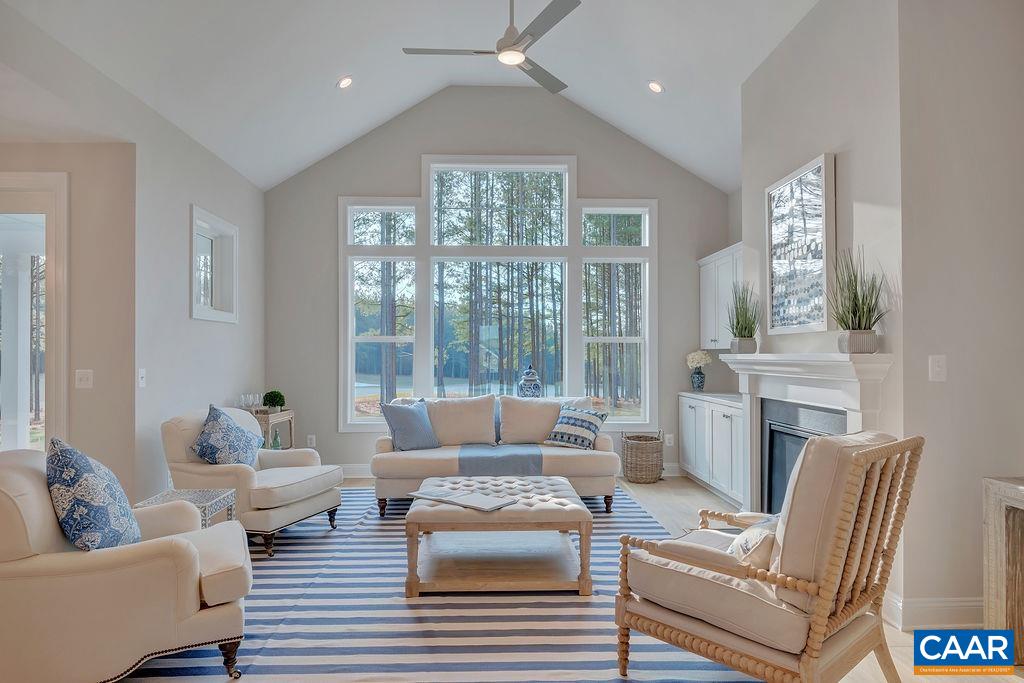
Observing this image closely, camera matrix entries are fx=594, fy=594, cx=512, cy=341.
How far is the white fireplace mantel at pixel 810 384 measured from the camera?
277 cm

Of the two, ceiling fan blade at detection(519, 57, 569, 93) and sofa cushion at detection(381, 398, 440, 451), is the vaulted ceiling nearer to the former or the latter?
ceiling fan blade at detection(519, 57, 569, 93)

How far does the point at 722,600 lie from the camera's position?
1.99 m

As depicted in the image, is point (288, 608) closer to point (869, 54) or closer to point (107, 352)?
point (107, 352)

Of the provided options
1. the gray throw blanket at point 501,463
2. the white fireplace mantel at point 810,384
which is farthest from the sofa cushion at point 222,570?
the white fireplace mantel at point 810,384

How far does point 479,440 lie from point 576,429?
84cm

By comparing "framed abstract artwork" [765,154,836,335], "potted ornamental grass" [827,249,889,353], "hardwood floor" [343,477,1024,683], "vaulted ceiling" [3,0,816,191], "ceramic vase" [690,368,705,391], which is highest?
"vaulted ceiling" [3,0,816,191]

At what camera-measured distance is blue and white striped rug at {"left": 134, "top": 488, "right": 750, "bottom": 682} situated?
2.33 meters

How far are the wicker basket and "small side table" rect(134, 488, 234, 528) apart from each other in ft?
11.9

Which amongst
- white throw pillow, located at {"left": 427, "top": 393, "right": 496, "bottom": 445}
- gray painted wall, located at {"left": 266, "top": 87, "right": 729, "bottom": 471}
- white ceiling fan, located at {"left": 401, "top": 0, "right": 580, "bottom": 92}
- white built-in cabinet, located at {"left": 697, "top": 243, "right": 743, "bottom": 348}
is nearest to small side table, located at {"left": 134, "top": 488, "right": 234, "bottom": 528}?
white throw pillow, located at {"left": 427, "top": 393, "right": 496, "bottom": 445}

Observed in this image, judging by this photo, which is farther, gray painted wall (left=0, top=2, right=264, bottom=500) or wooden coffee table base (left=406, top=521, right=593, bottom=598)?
gray painted wall (left=0, top=2, right=264, bottom=500)

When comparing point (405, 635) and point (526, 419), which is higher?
point (526, 419)

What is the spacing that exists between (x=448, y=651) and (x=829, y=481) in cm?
165

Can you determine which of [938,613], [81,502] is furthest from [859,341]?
[81,502]

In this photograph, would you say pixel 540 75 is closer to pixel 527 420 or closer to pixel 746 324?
pixel 746 324
